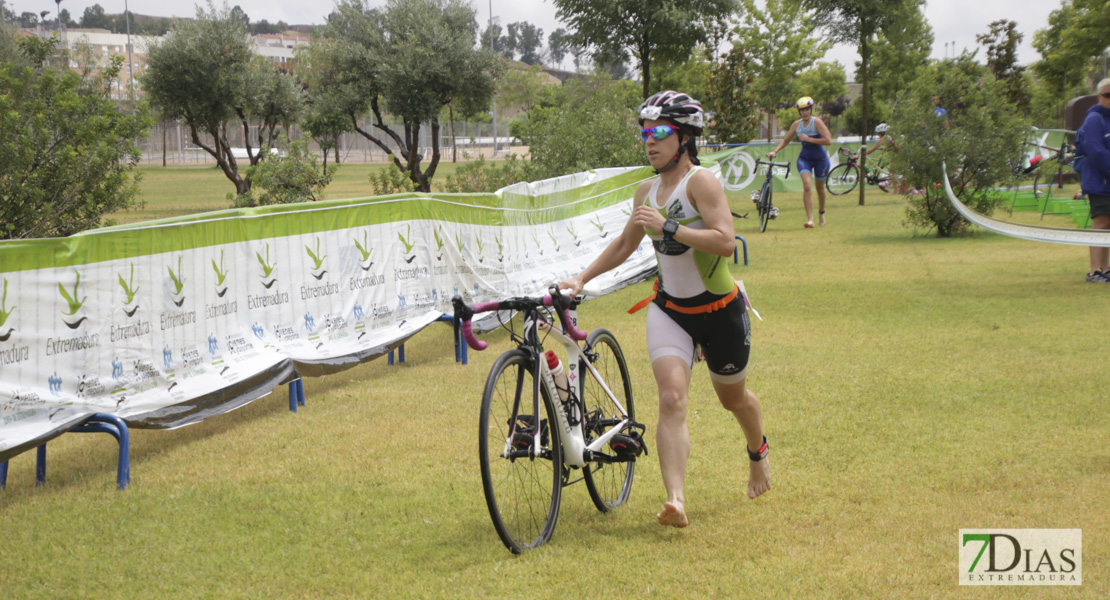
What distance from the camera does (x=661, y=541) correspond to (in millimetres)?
4527

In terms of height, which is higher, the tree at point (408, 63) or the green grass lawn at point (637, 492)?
the tree at point (408, 63)

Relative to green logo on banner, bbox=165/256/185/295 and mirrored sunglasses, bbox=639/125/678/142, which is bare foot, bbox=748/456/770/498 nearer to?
mirrored sunglasses, bbox=639/125/678/142

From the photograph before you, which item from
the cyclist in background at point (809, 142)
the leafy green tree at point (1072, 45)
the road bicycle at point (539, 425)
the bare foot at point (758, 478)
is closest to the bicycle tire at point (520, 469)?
the road bicycle at point (539, 425)

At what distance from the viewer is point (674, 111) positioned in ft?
14.8

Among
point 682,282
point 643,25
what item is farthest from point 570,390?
point 643,25

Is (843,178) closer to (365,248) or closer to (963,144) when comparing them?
(963,144)

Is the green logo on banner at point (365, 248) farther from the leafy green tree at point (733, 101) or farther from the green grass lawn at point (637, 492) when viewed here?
the leafy green tree at point (733, 101)

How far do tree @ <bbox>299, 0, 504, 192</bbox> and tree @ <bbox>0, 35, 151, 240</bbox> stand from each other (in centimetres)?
1976

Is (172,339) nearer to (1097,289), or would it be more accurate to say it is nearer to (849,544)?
(849,544)

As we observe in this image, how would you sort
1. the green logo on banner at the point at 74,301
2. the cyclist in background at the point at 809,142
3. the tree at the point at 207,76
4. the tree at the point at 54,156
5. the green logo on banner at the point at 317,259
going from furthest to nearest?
1. the tree at the point at 207,76
2. the cyclist in background at the point at 809,142
3. the tree at the point at 54,156
4. the green logo on banner at the point at 317,259
5. the green logo on banner at the point at 74,301

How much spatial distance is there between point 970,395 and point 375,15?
2886 centimetres

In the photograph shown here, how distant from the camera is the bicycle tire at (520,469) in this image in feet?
14.0

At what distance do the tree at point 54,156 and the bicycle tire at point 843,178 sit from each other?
22.4 meters

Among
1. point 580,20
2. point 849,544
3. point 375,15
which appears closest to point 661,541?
point 849,544
